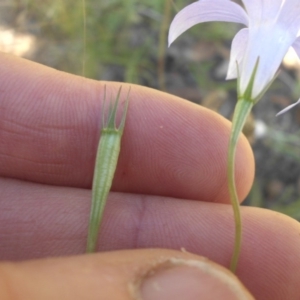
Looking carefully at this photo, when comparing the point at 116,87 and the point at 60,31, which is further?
the point at 60,31

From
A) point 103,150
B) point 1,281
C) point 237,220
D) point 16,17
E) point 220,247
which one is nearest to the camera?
point 1,281

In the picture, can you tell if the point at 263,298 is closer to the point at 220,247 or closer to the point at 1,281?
the point at 220,247

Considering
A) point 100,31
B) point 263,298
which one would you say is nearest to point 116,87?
point 263,298

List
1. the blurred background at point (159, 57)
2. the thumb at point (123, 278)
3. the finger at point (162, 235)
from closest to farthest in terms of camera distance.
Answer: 1. the thumb at point (123, 278)
2. the finger at point (162, 235)
3. the blurred background at point (159, 57)

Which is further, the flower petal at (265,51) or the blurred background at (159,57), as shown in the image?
the blurred background at (159,57)

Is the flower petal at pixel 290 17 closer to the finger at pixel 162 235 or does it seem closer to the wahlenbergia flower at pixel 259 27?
the wahlenbergia flower at pixel 259 27

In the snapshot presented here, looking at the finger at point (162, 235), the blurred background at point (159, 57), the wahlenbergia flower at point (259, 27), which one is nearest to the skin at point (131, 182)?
the finger at point (162, 235)

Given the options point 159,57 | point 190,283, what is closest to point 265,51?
point 190,283
